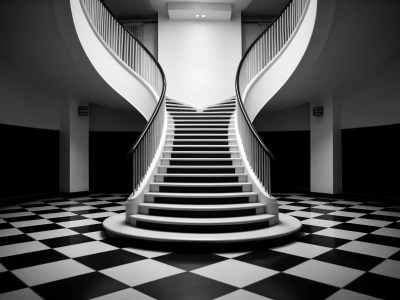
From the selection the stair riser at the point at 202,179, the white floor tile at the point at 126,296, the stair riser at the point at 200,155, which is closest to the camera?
the white floor tile at the point at 126,296

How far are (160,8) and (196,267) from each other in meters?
8.21

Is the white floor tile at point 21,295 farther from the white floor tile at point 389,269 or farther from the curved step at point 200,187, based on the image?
the white floor tile at point 389,269

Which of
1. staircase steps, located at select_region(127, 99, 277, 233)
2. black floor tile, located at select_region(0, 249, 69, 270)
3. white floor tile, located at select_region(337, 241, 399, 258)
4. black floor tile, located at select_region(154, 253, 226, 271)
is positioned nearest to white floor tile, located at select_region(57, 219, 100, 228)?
staircase steps, located at select_region(127, 99, 277, 233)

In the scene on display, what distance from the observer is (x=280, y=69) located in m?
6.47

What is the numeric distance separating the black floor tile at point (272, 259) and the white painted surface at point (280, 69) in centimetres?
349

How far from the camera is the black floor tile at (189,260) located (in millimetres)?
2930

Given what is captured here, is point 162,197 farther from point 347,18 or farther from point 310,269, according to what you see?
point 347,18

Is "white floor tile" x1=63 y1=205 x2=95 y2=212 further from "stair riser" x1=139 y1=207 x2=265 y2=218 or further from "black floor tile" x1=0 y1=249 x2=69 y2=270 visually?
"black floor tile" x1=0 y1=249 x2=69 y2=270

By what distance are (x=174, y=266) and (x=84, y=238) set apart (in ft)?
4.93

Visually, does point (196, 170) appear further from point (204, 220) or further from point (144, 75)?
point (144, 75)

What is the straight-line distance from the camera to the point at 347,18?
4586 millimetres

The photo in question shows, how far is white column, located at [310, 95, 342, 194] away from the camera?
762 centimetres

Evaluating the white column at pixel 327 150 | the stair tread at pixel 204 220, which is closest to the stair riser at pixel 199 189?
the stair tread at pixel 204 220

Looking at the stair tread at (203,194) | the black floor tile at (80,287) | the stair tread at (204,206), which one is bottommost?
the black floor tile at (80,287)
